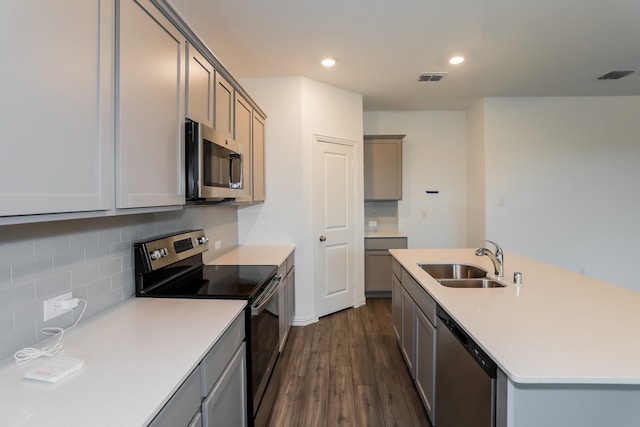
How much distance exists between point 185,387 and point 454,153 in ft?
15.7

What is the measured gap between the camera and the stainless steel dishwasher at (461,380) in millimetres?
1123

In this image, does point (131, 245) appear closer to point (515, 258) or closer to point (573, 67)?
point (515, 258)

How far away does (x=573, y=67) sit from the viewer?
3.22 metres

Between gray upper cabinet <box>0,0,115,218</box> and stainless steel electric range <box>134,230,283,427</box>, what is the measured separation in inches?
27.7

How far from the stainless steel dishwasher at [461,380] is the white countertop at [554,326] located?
84 millimetres

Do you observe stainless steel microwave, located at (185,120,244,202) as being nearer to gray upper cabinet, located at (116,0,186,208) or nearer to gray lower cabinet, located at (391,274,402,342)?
gray upper cabinet, located at (116,0,186,208)

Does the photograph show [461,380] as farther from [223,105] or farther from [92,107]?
[223,105]

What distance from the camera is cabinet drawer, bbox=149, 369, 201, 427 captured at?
2.76 feet

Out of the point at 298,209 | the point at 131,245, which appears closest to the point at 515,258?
the point at 298,209

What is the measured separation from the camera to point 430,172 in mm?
4840

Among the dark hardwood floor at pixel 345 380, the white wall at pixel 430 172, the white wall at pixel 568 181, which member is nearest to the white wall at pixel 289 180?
the dark hardwood floor at pixel 345 380

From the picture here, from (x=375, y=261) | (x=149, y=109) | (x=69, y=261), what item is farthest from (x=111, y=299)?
(x=375, y=261)

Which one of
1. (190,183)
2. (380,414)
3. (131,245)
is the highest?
(190,183)

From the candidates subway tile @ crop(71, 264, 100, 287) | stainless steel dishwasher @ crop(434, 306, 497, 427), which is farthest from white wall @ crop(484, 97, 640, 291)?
subway tile @ crop(71, 264, 100, 287)
